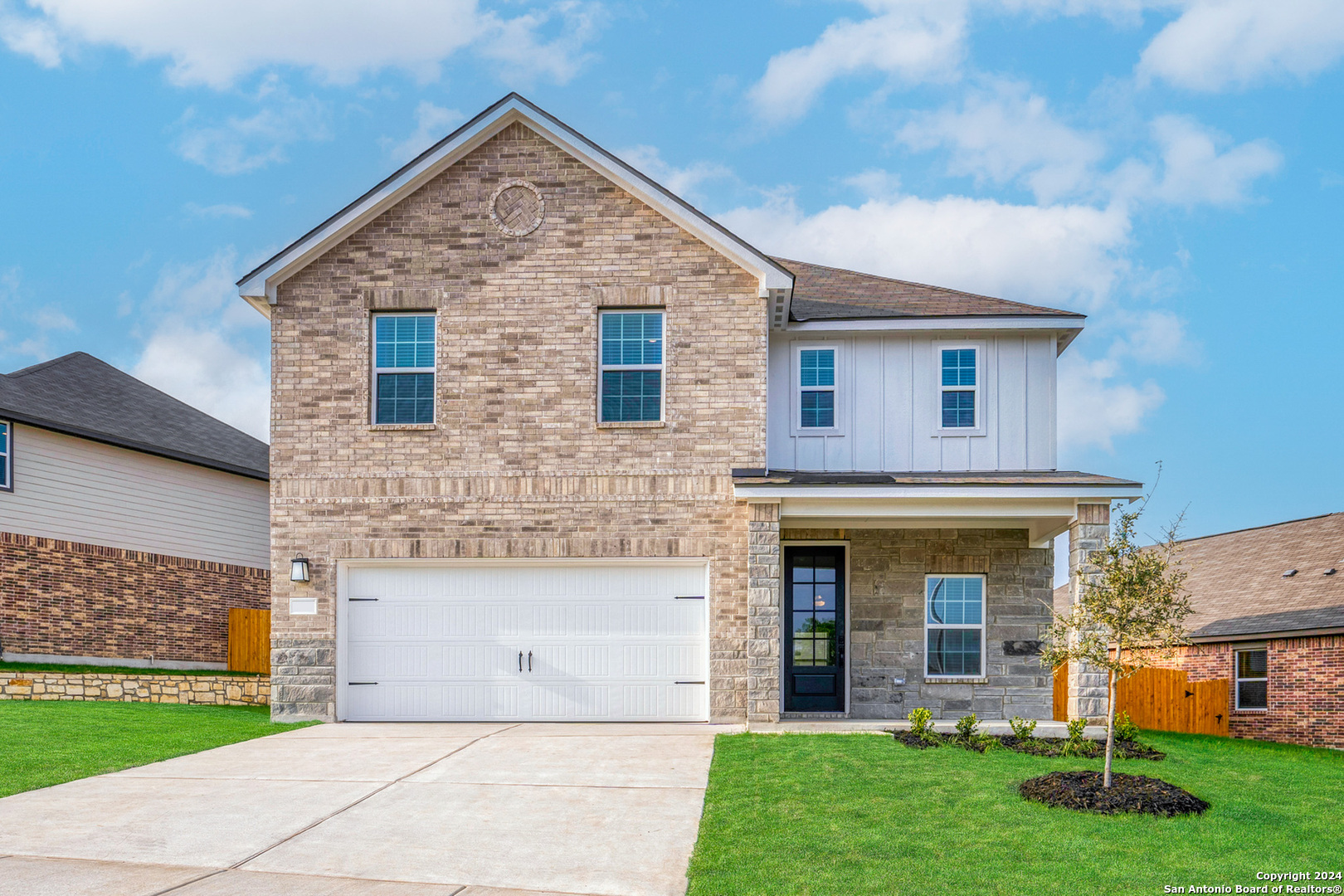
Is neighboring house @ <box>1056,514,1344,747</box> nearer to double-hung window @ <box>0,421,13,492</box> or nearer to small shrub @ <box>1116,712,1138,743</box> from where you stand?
small shrub @ <box>1116,712,1138,743</box>

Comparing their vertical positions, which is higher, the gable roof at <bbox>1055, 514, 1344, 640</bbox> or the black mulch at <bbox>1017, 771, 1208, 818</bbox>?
the gable roof at <bbox>1055, 514, 1344, 640</bbox>

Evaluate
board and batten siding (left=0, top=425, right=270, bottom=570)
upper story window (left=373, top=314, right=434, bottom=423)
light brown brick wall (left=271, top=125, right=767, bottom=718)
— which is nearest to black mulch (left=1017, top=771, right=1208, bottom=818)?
light brown brick wall (left=271, top=125, right=767, bottom=718)

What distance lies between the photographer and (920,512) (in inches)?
549

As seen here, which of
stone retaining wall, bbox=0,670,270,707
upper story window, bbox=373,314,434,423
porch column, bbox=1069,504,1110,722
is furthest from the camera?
stone retaining wall, bbox=0,670,270,707

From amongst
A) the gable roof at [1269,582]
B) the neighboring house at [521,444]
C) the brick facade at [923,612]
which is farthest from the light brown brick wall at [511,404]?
the gable roof at [1269,582]

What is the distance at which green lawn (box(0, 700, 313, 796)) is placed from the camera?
10.9 metres

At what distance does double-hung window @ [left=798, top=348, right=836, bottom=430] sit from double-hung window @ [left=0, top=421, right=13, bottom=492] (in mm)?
14220

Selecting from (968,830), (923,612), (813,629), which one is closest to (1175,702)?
(923,612)

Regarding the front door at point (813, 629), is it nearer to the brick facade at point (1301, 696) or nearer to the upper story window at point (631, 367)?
the upper story window at point (631, 367)

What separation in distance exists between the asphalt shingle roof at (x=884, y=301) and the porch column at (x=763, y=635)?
151 inches

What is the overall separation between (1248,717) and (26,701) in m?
22.0

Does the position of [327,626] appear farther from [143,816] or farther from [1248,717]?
[1248,717]

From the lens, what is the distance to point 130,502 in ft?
72.0

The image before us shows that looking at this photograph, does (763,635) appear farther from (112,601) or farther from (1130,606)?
(112,601)
